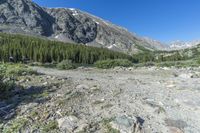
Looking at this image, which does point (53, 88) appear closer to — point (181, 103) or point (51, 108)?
point (51, 108)

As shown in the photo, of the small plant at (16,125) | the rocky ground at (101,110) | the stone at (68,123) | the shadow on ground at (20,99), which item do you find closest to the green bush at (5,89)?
the shadow on ground at (20,99)

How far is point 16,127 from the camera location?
918 cm

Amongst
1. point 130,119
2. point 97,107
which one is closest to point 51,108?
point 97,107

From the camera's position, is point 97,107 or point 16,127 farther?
point 97,107

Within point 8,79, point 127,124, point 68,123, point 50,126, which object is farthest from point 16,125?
point 8,79

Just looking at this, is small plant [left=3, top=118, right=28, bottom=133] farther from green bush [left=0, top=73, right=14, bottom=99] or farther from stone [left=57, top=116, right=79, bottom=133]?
green bush [left=0, top=73, right=14, bottom=99]

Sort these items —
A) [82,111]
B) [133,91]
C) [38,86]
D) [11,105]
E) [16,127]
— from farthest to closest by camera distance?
[38,86] → [133,91] → [11,105] → [82,111] → [16,127]

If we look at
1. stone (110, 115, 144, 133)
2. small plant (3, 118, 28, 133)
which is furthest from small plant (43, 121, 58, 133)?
stone (110, 115, 144, 133)

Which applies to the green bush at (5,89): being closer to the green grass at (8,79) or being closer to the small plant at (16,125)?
the green grass at (8,79)

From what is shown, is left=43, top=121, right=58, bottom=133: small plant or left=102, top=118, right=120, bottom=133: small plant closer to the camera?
left=102, top=118, right=120, bottom=133: small plant

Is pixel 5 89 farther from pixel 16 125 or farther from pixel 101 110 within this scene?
pixel 101 110

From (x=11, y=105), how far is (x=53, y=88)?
10.2 feet

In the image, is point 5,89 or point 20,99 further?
point 5,89

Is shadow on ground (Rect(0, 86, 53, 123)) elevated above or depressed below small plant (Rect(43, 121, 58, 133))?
above
